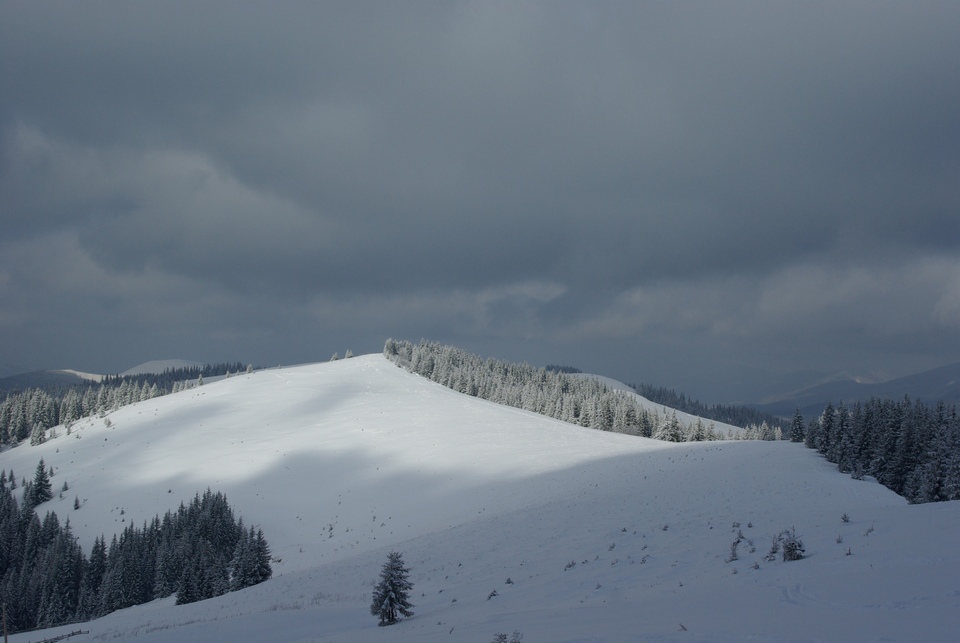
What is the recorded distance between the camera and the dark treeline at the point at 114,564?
4219cm

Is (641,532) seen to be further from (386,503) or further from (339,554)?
(386,503)

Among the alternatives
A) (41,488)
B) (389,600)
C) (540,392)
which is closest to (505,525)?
(389,600)

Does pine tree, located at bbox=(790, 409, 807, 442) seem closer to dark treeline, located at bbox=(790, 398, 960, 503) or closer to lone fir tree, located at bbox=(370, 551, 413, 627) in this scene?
dark treeline, located at bbox=(790, 398, 960, 503)

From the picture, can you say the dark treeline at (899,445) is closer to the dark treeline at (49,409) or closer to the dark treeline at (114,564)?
the dark treeline at (114,564)

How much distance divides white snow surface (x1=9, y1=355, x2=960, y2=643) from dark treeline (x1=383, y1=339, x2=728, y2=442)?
68.0 feet

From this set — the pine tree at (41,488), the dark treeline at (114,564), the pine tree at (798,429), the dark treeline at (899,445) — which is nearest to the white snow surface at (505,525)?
the pine tree at (41,488)

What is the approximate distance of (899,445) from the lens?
42906 mm

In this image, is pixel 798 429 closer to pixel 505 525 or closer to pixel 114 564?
pixel 505 525

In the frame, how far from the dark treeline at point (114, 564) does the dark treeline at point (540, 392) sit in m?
68.8

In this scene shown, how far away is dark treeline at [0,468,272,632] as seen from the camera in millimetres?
42188

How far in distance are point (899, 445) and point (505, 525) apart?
37.6 metres

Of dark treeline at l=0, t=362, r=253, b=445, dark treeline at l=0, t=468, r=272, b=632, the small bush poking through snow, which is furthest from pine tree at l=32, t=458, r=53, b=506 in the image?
the small bush poking through snow

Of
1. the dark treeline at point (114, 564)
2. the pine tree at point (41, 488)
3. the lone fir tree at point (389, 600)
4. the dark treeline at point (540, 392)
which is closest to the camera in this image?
the lone fir tree at point (389, 600)

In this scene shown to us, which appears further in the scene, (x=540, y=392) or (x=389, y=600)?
(x=540, y=392)
